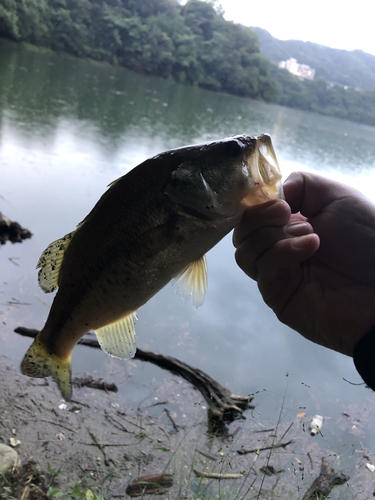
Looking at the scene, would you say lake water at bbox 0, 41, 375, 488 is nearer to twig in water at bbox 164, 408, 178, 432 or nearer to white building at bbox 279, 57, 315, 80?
twig in water at bbox 164, 408, 178, 432

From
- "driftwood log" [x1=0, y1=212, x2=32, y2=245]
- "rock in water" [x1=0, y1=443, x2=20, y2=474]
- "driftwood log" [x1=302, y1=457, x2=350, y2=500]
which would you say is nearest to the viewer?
"rock in water" [x1=0, y1=443, x2=20, y2=474]

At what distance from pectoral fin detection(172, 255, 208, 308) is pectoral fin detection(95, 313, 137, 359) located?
21cm

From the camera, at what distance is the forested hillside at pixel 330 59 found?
17422 mm

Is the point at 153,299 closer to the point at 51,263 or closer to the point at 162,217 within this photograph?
the point at 51,263

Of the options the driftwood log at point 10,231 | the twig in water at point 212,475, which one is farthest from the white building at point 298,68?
the twig in water at point 212,475

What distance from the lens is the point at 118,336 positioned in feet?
4.43

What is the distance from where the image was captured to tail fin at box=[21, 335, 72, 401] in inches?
55.4

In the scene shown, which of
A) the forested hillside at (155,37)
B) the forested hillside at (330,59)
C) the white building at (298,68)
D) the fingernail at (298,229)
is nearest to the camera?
the fingernail at (298,229)

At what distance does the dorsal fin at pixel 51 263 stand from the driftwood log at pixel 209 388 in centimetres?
211

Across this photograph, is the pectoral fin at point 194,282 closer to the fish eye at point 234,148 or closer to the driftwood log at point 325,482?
the fish eye at point 234,148

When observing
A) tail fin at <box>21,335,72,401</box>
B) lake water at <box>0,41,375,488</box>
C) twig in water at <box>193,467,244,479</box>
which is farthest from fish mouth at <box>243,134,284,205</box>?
twig in water at <box>193,467,244,479</box>

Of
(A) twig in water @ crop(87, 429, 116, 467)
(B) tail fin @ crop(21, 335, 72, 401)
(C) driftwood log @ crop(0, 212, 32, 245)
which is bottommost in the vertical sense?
(A) twig in water @ crop(87, 429, 116, 467)

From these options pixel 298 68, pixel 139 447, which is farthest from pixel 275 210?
pixel 298 68

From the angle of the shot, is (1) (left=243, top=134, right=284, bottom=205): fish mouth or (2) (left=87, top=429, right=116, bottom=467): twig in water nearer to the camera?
A: (1) (left=243, top=134, right=284, bottom=205): fish mouth
